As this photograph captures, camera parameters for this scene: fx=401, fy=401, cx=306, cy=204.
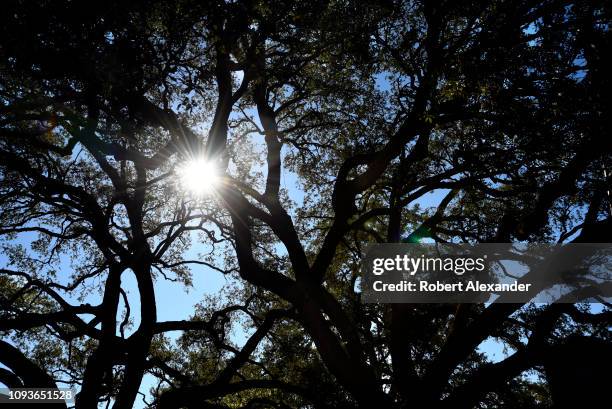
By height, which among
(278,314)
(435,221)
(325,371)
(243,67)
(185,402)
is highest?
(243,67)

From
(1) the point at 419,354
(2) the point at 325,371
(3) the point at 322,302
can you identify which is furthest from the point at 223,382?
(1) the point at 419,354

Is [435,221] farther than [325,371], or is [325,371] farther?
[325,371]

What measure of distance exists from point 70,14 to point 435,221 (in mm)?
9934

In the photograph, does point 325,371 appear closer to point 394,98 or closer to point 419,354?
point 419,354

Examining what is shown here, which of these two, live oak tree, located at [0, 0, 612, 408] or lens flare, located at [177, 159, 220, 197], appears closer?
live oak tree, located at [0, 0, 612, 408]

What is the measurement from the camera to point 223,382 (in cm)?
1026

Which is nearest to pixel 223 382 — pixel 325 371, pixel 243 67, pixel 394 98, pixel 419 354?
pixel 325 371

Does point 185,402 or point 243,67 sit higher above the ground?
point 243,67

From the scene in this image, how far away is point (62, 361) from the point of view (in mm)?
16594

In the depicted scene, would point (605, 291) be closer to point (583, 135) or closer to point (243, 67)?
point (583, 135)

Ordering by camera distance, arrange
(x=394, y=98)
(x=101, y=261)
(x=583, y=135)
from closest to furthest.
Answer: (x=583, y=135) < (x=394, y=98) < (x=101, y=261)

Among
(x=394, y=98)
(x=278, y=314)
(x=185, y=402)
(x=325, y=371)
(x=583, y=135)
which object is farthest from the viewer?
(x=325, y=371)

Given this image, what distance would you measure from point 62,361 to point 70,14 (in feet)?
50.3

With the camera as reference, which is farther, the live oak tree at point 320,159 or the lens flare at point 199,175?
the lens flare at point 199,175
